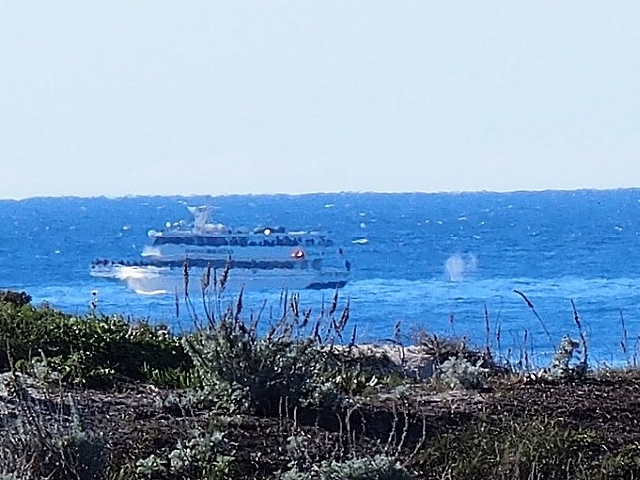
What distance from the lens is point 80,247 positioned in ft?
323

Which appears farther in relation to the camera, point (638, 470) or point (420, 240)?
point (420, 240)

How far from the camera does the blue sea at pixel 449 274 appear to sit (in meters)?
27.5

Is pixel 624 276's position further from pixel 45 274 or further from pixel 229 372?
pixel 229 372

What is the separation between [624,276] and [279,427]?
2140 inches

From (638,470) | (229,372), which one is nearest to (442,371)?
(229,372)

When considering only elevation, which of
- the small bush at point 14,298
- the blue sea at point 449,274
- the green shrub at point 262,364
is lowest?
the blue sea at point 449,274

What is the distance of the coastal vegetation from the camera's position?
6.46m

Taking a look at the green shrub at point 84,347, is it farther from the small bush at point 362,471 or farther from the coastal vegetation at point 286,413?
the small bush at point 362,471

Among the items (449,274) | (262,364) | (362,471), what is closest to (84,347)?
(262,364)

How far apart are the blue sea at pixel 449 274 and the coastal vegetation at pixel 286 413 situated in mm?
1018

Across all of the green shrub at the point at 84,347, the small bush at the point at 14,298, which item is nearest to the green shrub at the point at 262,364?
Answer: the green shrub at the point at 84,347

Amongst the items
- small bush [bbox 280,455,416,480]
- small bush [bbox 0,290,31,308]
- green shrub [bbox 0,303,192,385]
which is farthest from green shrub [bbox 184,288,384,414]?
small bush [bbox 0,290,31,308]

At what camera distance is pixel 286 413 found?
23.7 feet

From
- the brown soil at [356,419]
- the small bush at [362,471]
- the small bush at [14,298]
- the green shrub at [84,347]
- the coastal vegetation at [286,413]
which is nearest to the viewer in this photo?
the small bush at [362,471]
